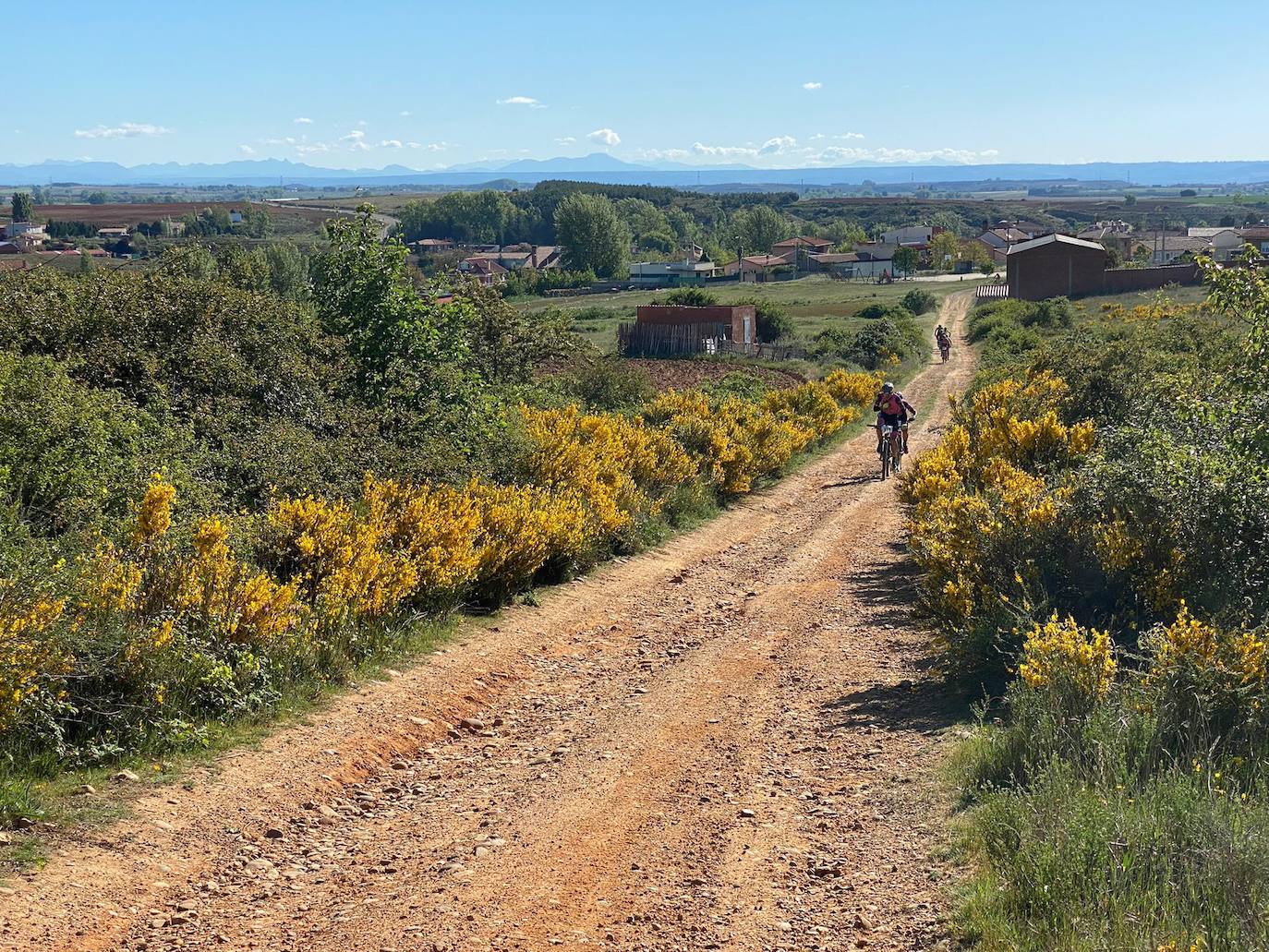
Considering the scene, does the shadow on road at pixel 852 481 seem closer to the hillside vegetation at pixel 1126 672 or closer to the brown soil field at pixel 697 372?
the hillside vegetation at pixel 1126 672

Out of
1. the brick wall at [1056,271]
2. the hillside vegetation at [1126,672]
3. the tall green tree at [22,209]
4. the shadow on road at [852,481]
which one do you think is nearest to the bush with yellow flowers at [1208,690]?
the hillside vegetation at [1126,672]

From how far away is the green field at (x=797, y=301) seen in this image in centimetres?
6300

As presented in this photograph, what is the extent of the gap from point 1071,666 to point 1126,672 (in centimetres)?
83

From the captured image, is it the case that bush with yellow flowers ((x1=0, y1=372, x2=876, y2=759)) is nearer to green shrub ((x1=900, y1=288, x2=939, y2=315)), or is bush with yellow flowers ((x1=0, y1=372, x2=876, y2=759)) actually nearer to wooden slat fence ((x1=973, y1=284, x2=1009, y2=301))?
green shrub ((x1=900, y1=288, x2=939, y2=315))

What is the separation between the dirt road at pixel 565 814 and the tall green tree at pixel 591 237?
12852 centimetres

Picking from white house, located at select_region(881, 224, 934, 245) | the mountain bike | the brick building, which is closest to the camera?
the mountain bike

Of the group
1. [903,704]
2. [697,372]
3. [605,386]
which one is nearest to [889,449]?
[605,386]

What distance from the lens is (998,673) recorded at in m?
8.02

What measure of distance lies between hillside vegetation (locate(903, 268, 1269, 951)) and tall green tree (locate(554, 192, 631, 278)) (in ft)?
414

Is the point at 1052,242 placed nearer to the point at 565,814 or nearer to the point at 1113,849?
the point at 565,814

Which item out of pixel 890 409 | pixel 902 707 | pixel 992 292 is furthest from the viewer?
pixel 992 292

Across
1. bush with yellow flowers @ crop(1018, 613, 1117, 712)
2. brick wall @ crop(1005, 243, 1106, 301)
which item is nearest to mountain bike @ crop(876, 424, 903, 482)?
bush with yellow flowers @ crop(1018, 613, 1117, 712)

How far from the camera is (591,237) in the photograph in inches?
5359

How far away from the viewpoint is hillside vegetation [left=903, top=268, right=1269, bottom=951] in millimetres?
4641
